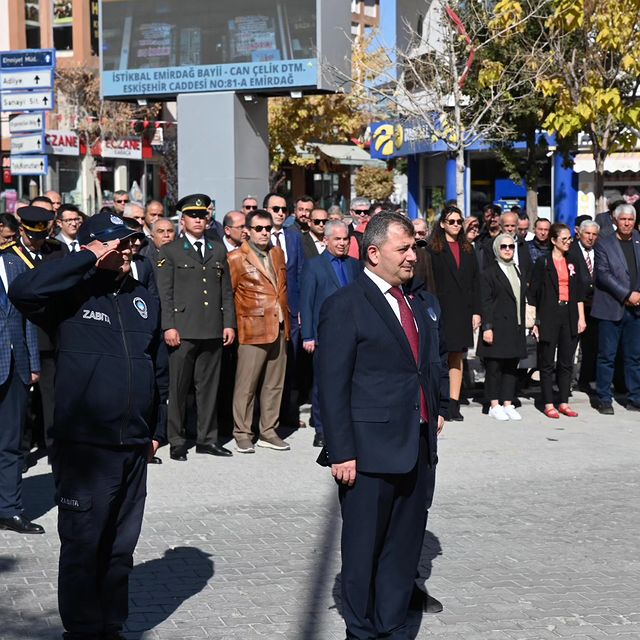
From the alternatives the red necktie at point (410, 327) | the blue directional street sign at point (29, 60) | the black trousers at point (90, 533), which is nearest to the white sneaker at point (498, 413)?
the red necktie at point (410, 327)

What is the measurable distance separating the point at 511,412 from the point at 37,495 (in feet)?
17.8

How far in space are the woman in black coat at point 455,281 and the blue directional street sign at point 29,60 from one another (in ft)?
27.0

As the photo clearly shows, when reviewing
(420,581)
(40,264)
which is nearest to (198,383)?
(40,264)

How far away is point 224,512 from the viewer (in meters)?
8.55

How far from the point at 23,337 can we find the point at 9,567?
73.5 inches

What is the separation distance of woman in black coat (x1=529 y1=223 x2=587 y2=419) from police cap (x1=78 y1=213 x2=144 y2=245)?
789cm

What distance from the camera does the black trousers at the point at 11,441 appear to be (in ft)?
26.4

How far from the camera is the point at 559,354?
12.9m

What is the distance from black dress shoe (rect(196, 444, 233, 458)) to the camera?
1076 cm

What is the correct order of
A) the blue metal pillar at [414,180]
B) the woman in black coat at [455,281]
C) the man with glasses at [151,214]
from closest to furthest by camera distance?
the woman in black coat at [455,281], the man with glasses at [151,214], the blue metal pillar at [414,180]

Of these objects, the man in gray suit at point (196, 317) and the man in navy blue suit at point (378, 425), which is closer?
the man in navy blue suit at point (378, 425)

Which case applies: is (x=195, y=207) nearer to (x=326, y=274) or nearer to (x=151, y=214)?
(x=326, y=274)

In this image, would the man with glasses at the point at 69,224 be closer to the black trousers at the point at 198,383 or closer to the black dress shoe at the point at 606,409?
the black trousers at the point at 198,383

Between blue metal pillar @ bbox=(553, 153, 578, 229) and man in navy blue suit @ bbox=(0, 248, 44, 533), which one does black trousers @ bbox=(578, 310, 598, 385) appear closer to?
man in navy blue suit @ bbox=(0, 248, 44, 533)
